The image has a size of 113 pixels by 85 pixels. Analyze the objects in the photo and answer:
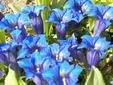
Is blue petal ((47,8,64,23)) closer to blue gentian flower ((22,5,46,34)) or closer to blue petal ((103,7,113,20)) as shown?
blue gentian flower ((22,5,46,34))

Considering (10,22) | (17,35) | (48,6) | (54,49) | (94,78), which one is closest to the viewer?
(94,78)

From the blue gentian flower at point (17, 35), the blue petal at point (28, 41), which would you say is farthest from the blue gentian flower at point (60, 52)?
the blue gentian flower at point (17, 35)

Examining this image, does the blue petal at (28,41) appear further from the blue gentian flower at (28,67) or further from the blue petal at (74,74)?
the blue petal at (74,74)

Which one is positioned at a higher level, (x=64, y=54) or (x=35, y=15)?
(x=35, y=15)

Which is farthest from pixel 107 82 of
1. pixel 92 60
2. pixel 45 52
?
pixel 45 52

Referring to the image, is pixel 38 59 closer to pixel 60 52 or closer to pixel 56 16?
pixel 60 52

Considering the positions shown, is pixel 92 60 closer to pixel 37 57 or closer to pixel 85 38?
pixel 85 38

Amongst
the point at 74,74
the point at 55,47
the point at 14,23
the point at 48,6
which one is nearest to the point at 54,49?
the point at 55,47

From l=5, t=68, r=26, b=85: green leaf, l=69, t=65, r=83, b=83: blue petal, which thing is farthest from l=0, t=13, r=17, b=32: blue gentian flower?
l=69, t=65, r=83, b=83: blue petal
